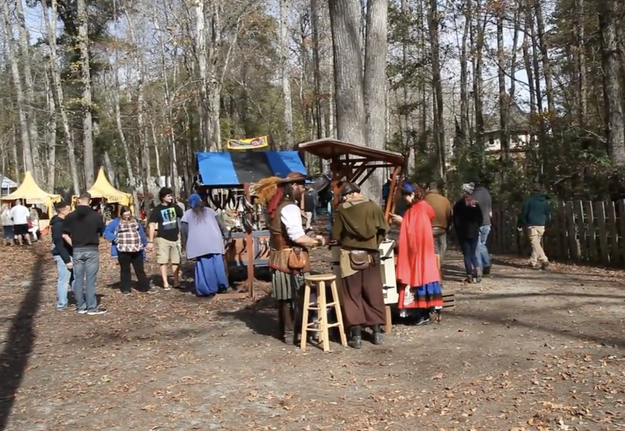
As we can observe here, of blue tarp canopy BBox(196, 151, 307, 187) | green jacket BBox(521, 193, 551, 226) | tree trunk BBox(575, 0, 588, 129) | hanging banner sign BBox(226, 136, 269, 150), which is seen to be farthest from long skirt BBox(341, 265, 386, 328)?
hanging banner sign BBox(226, 136, 269, 150)

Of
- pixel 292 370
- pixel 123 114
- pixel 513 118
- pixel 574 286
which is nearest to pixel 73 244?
pixel 292 370

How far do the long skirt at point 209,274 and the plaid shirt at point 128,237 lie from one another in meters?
1.14

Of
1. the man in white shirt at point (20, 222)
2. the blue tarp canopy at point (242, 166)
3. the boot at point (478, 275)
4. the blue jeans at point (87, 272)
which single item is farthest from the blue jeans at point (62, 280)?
the man in white shirt at point (20, 222)

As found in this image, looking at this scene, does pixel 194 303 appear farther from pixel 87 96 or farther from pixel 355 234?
pixel 87 96

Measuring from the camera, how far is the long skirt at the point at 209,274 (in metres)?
10.9

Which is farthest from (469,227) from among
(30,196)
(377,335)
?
(30,196)

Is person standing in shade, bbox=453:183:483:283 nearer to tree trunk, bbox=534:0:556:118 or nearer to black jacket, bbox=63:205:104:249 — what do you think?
black jacket, bbox=63:205:104:249

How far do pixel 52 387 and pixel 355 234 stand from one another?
326 centimetres

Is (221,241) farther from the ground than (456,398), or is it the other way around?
(221,241)

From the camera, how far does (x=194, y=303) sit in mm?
10656

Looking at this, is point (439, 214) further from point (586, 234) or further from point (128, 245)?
point (128, 245)

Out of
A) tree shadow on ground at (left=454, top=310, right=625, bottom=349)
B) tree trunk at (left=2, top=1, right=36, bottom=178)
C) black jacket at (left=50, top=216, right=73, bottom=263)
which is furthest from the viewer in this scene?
tree trunk at (left=2, top=1, right=36, bottom=178)

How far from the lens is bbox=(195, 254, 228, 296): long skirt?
10930 millimetres

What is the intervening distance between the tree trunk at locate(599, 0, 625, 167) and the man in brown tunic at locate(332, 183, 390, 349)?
8.84 metres
